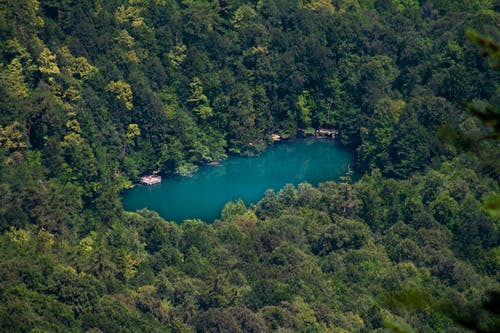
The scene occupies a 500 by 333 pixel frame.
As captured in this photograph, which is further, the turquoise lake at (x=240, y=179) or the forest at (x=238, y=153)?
the turquoise lake at (x=240, y=179)

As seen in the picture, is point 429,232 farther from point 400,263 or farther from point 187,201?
point 187,201

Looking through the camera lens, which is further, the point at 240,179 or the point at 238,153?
the point at 238,153

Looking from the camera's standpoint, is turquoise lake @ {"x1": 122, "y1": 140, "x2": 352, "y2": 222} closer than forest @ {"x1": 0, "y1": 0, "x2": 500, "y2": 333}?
No

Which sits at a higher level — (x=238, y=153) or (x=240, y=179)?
(x=238, y=153)
